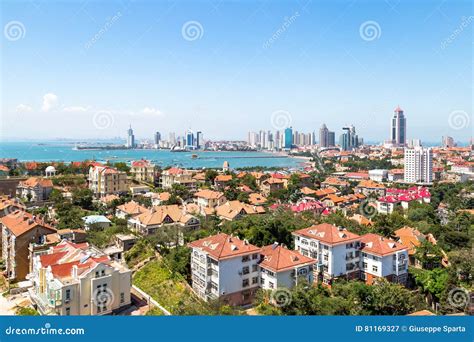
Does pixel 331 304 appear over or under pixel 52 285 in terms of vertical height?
under

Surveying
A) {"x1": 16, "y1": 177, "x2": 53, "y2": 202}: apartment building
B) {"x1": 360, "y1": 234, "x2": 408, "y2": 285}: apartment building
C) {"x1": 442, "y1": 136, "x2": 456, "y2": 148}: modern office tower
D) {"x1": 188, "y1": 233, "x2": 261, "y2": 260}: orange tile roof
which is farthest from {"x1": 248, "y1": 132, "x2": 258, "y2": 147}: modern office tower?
{"x1": 188, "y1": 233, "x2": 261, "y2": 260}: orange tile roof

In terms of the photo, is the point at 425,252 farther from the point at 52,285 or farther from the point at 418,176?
the point at 418,176

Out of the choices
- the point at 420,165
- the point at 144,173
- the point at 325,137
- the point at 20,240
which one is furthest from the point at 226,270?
the point at 325,137

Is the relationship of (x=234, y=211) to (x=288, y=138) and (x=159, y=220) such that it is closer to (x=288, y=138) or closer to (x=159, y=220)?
(x=159, y=220)

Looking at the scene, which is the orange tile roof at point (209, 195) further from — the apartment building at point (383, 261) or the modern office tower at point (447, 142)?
the modern office tower at point (447, 142)

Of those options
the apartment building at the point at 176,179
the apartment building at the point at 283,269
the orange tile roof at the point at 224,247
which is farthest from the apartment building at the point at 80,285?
the apartment building at the point at 176,179

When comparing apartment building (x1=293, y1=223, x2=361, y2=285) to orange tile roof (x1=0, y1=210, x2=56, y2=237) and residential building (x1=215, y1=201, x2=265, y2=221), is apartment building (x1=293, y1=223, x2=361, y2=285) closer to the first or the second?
residential building (x1=215, y1=201, x2=265, y2=221)

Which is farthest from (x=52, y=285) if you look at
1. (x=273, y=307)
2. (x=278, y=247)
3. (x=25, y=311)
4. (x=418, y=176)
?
(x=418, y=176)
